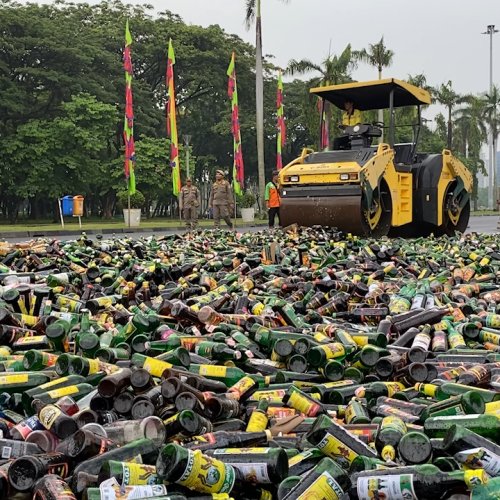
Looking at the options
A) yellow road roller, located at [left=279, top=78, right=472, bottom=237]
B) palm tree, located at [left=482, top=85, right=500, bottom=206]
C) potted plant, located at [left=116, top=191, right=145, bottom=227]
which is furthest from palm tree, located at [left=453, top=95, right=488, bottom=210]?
yellow road roller, located at [left=279, top=78, right=472, bottom=237]

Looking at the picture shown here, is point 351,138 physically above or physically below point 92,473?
above

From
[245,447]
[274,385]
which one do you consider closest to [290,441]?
[245,447]

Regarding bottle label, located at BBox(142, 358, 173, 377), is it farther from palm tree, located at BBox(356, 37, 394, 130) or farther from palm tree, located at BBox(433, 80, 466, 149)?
palm tree, located at BBox(433, 80, 466, 149)

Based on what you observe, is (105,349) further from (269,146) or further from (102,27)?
(269,146)

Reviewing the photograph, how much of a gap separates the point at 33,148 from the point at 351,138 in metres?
26.1

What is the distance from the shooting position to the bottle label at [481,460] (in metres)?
2.59

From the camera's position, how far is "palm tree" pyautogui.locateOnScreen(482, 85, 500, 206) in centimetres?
6850

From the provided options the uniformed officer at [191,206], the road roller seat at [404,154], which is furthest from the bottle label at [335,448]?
the uniformed officer at [191,206]

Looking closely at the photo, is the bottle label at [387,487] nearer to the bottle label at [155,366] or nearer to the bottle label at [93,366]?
the bottle label at [155,366]

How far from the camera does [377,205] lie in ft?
45.5

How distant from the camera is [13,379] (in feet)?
12.2

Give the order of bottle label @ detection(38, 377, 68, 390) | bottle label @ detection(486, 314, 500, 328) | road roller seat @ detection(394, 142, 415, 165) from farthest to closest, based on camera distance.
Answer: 1. road roller seat @ detection(394, 142, 415, 165)
2. bottle label @ detection(486, 314, 500, 328)
3. bottle label @ detection(38, 377, 68, 390)

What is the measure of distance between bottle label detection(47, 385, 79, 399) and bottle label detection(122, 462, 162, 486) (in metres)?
0.93

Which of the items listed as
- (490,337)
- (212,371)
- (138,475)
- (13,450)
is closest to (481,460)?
(138,475)
